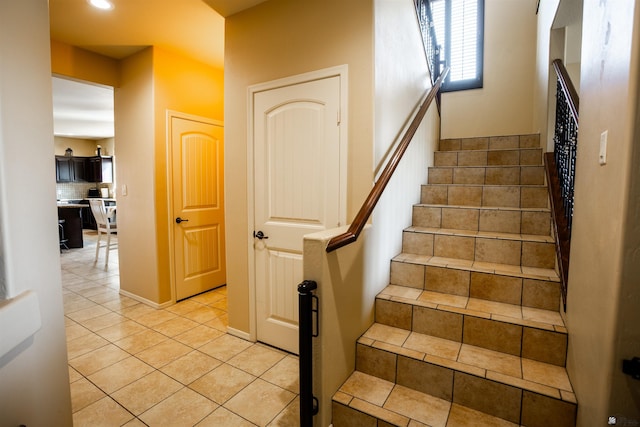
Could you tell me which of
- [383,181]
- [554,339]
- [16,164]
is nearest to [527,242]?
[554,339]

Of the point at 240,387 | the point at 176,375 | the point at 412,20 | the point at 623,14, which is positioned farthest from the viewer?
the point at 412,20

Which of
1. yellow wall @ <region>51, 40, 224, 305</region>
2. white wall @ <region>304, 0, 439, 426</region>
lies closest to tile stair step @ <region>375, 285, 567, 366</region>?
white wall @ <region>304, 0, 439, 426</region>

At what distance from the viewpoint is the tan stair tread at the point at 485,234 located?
222 cm

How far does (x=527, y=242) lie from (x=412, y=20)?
83.2 inches

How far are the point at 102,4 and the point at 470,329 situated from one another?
356cm

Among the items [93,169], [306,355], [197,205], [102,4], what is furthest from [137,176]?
[93,169]

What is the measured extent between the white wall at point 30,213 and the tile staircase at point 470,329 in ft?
4.18

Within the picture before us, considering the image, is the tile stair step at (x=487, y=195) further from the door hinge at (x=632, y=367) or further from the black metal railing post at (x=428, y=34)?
the door hinge at (x=632, y=367)

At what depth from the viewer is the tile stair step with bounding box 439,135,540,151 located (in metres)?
3.59

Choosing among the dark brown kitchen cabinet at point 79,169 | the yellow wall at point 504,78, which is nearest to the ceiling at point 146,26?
the yellow wall at point 504,78

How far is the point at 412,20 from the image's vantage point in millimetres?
2807

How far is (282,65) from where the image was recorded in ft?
7.91

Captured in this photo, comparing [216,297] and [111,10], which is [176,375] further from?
[111,10]

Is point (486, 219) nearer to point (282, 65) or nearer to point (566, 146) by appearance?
point (566, 146)
